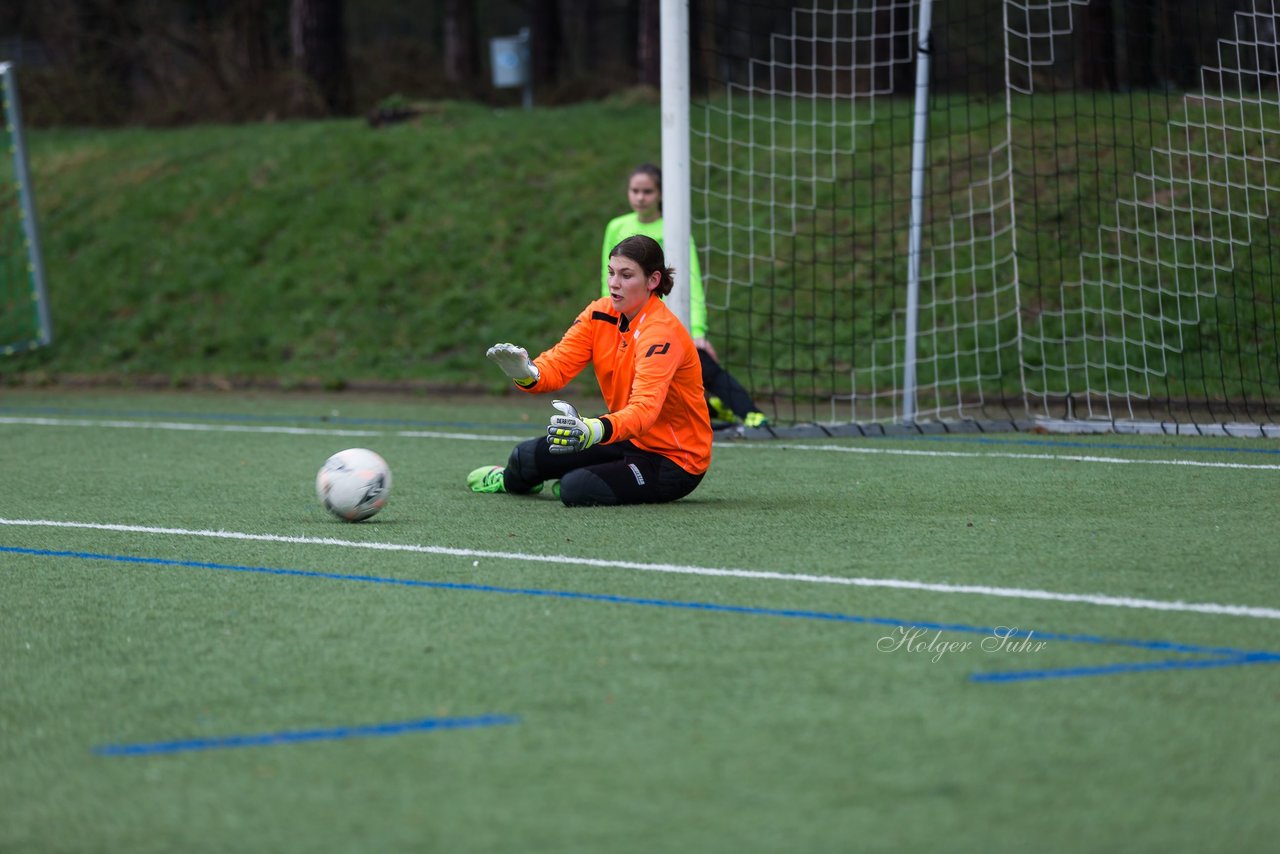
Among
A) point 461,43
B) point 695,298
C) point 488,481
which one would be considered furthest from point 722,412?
point 461,43

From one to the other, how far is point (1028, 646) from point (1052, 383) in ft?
29.2

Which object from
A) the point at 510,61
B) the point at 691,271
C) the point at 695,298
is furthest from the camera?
the point at 510,61

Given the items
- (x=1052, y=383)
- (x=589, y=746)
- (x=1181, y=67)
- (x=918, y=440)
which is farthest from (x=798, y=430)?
(x=589, y=746)

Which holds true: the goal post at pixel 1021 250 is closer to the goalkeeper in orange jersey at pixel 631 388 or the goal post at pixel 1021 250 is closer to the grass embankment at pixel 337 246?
the grass embankment at pixel 337 246

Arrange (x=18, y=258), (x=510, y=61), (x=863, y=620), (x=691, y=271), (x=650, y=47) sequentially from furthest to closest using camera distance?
(x=510, y=61) → (x=650, y=47) → (x=18, y=258) → (x=691, y=271) → (x=863, y=620)

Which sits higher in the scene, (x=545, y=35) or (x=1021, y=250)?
A: (x=545, y=35)

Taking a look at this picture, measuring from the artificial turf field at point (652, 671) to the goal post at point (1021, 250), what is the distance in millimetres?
4411

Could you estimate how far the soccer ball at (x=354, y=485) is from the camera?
6.82 m

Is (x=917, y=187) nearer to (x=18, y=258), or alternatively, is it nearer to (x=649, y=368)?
(x=649, y=368)

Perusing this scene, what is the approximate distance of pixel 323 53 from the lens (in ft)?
73.4

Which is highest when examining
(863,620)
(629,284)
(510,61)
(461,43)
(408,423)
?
(461,43)

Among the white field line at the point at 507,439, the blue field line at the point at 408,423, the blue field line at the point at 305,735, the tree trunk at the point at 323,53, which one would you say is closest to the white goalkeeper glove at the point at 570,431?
the blue field line at the point at 305,735

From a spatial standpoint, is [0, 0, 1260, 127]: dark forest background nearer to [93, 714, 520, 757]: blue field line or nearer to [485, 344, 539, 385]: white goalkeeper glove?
[485, 344, 539, 385]: white goalkeeper glove

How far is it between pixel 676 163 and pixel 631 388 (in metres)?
3.20
